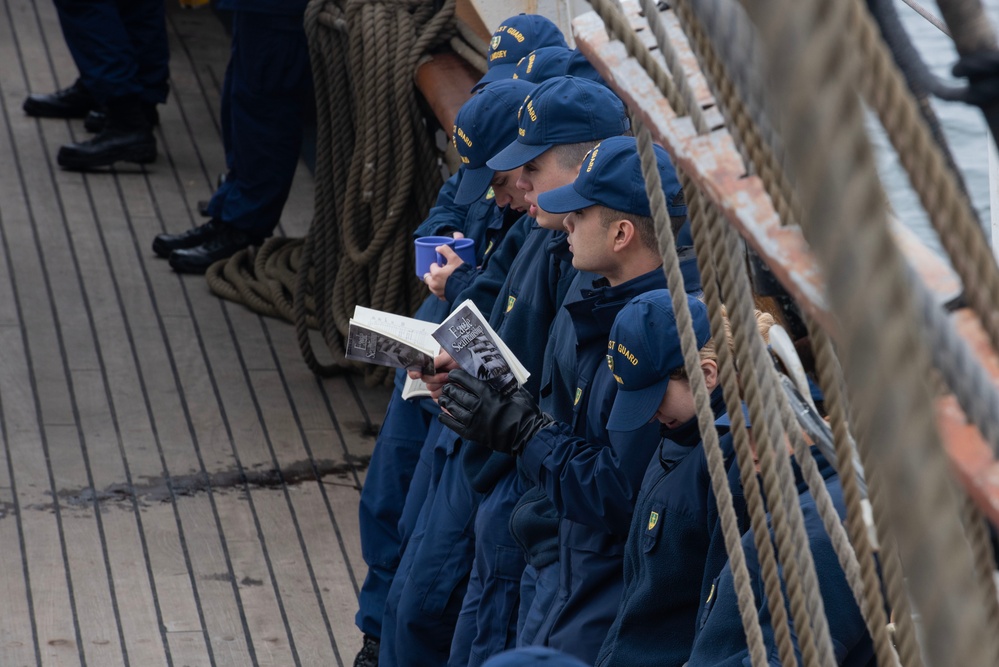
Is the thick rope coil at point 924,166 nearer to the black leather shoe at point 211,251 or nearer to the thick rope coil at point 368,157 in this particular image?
the thick rope coil at point 368,157

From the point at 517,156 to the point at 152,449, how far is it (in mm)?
1975

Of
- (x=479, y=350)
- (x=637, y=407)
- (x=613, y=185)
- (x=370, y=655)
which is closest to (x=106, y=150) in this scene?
(x=370, y=655)

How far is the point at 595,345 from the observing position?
99.3 inches

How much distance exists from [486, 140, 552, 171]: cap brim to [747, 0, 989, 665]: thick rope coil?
7.67 ft

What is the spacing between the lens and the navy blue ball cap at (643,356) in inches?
84.0

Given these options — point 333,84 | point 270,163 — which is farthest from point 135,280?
point 333,84

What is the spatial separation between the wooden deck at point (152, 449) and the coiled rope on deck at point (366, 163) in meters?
0.33

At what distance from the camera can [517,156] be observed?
2.92 m

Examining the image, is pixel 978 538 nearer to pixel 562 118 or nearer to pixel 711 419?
pixel 711 419

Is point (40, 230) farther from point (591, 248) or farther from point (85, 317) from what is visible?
point (591, 248)

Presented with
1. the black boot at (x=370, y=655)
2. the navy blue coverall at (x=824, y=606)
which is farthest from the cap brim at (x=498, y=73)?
the navy blue coverall at (x=824, y=606)

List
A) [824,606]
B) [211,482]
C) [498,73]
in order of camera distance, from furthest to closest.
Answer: [211,482] → [498,73] → [824,606]

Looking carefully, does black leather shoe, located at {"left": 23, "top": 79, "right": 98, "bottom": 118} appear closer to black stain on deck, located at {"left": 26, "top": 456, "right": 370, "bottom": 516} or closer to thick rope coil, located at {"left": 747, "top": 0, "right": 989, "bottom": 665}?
black stain on deck, located at {"left": 26, "top": 456, "right": 370, "bottom": 516}

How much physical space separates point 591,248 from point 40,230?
372 centimetres
